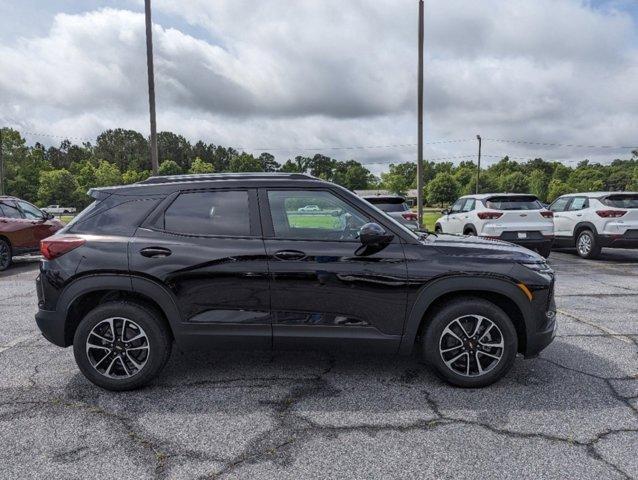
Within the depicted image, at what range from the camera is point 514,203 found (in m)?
10.1

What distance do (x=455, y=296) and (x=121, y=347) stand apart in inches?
104

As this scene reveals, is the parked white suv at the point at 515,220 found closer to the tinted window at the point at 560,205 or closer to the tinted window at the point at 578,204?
the tinted window at the point at 578,204

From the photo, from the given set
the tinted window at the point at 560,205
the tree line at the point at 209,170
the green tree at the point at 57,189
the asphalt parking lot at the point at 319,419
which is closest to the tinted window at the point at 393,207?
the tinted window at the point at 560,205

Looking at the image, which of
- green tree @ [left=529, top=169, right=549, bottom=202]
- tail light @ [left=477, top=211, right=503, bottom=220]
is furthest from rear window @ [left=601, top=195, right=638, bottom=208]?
green tree @ [left=529, top=169, right=549, bottom=202]

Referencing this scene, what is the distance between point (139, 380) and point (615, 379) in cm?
386

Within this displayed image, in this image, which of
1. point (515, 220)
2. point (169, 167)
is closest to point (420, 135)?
point (515, 220)

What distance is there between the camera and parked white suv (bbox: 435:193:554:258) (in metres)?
9.91

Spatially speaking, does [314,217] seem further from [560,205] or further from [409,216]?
[560,205]

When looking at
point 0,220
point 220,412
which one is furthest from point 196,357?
point 0,220

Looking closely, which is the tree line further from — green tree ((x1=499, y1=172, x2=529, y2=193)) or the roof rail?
the roof rail

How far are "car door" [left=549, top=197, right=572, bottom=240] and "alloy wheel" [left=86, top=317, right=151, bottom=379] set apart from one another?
451 inches

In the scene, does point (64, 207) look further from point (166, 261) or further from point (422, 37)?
point (166, 261)

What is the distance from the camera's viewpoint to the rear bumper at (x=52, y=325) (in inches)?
140

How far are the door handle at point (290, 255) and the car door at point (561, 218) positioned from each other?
34.9 ft
